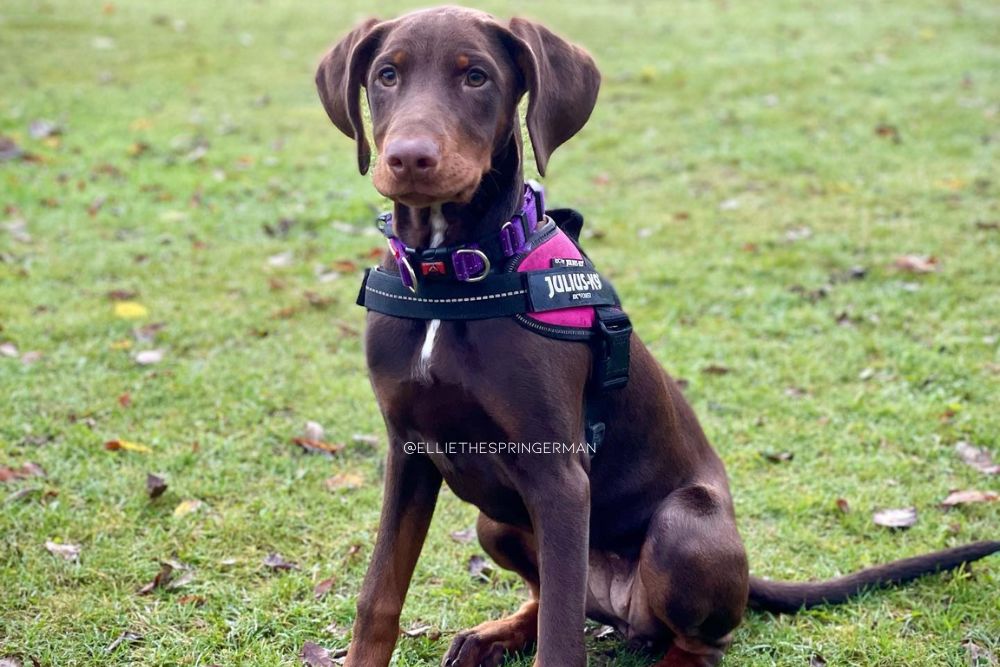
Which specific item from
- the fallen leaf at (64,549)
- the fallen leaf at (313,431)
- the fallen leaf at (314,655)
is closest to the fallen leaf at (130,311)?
the fallen leaf at (313,431)

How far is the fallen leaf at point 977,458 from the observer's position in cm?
410

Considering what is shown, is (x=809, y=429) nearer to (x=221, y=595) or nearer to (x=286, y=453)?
(x=286, y=453)

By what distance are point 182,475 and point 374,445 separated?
2.66 ft

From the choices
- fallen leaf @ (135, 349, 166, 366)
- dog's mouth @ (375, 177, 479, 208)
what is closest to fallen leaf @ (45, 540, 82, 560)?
fallen leaf @ (135, 349, 166, 366)

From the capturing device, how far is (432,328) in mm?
2549

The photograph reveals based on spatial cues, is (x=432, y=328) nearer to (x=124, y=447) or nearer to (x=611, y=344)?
(x=611, y=344)

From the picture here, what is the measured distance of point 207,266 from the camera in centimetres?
652

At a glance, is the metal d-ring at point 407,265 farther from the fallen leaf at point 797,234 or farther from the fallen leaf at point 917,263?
the fallen leaf at point 797,234

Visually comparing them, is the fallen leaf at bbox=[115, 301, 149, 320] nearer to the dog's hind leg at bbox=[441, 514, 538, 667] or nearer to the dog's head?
the dog's hind leg at bbox=[441, 514, 538, 667]

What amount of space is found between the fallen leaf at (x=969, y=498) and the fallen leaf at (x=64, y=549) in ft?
→ 10.5

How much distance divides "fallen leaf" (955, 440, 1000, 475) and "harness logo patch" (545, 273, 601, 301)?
227cm

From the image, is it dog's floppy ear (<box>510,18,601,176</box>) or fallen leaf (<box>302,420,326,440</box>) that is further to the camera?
fallen leaf (<box>302,420,326,440</box>)

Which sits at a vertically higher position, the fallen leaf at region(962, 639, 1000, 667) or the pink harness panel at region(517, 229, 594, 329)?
the pink harness panel at region(517, 229, 594, 329)

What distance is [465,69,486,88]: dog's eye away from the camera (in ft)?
8.05
